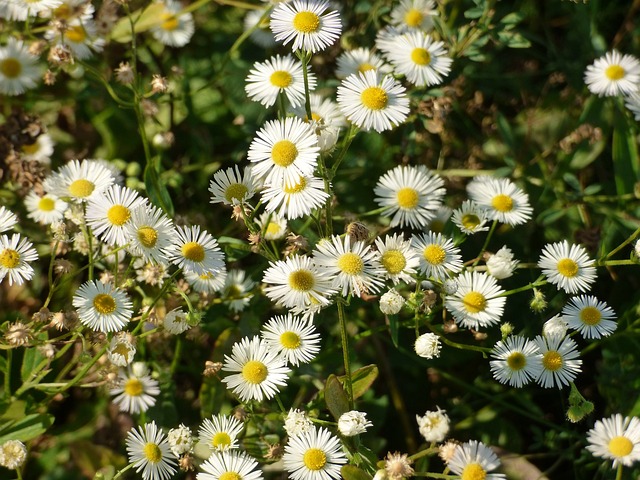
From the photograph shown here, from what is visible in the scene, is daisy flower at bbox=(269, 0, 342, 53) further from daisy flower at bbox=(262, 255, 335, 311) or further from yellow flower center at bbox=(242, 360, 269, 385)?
yellow flower center at bbox=(242, 360, 269, 385)

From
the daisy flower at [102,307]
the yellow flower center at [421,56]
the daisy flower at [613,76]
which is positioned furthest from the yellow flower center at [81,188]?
the daisy flower at [613,76]

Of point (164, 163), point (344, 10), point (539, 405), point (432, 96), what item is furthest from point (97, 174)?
point (539, 405)

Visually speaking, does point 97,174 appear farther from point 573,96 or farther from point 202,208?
point 573,96

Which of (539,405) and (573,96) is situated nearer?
(539,405)

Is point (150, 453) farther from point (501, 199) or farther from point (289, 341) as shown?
point (501, 199)

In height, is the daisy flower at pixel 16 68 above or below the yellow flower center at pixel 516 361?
above

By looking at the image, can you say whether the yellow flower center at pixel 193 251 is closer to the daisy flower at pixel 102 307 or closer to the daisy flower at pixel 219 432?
the daisy flower at pixel 102 307
